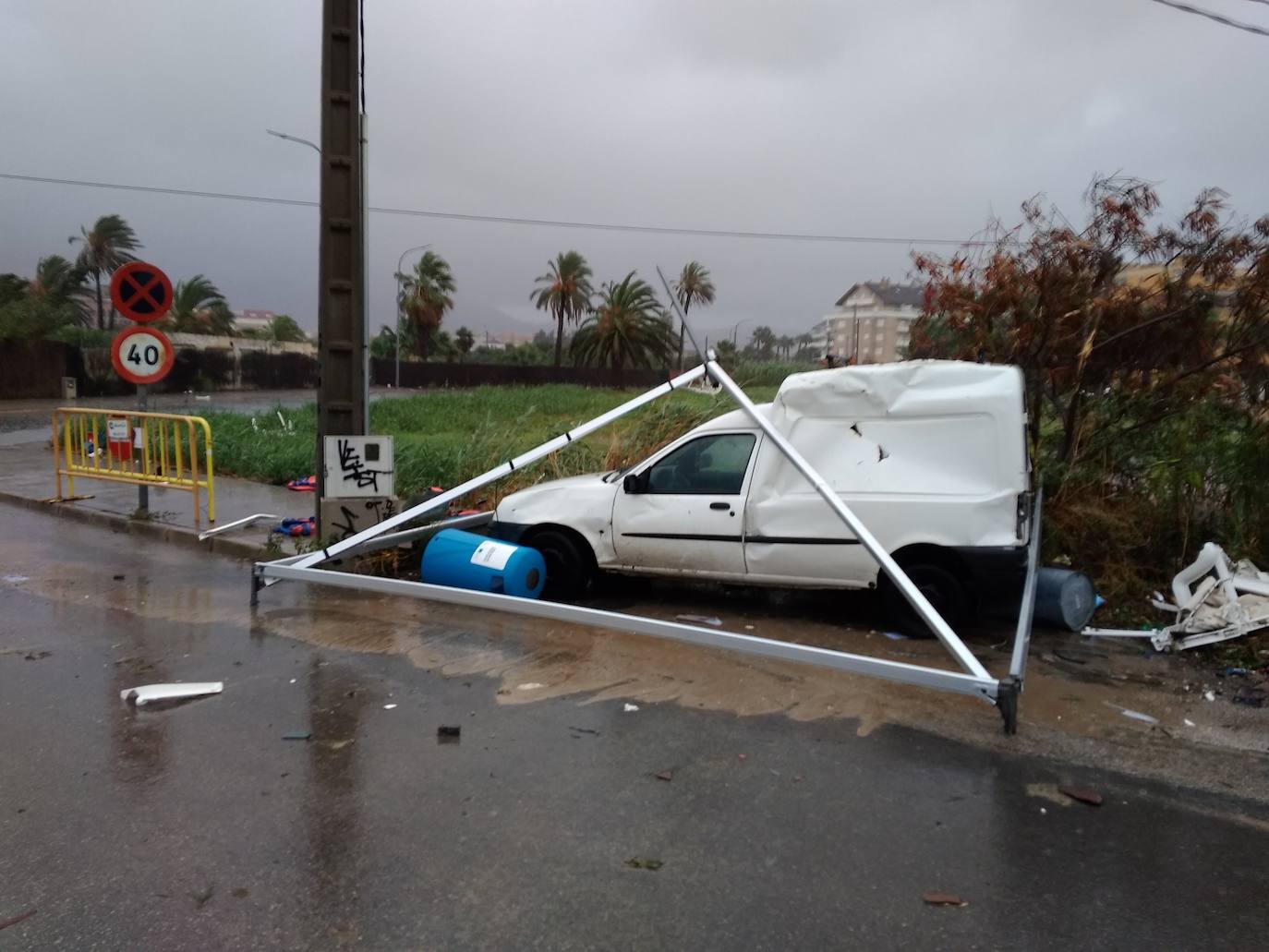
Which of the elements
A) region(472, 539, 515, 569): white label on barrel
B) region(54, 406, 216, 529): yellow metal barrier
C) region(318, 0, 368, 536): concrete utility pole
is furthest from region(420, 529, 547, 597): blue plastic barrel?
region(54, 406, 216, 529): yellow metal barrier

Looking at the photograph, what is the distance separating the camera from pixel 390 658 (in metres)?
6.07

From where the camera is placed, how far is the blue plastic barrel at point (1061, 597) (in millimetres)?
6859

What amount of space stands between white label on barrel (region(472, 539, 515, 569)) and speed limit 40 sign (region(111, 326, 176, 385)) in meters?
5.12

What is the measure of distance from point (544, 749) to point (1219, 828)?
116 inches

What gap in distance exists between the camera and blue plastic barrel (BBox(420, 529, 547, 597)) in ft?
23.6

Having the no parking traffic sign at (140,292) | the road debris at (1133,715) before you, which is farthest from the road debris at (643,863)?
the no parking traffic sign at (140,292)

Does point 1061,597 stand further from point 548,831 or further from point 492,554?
point 548,831

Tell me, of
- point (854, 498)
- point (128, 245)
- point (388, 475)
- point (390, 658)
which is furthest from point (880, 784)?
point (128, 245)

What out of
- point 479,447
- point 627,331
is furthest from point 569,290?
point 479,447

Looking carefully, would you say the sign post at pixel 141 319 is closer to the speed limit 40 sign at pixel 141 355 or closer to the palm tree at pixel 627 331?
the speed limit 40 sign at pixel 141 355

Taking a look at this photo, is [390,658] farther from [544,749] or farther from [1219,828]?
[1219,828]

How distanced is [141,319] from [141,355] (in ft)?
1.28

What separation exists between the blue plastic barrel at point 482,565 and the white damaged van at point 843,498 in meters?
0.38

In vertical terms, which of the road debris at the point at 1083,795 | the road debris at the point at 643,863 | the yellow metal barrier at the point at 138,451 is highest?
the yellow metal barrier at the point at 138,451
